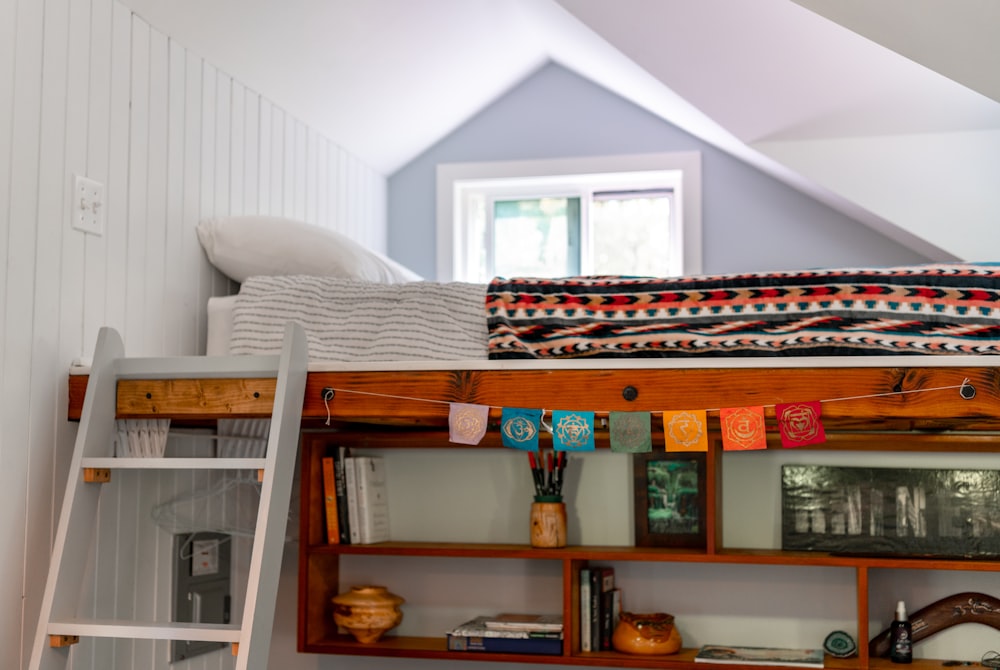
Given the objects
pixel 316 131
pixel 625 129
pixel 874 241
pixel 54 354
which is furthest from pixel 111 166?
pixel 874 241

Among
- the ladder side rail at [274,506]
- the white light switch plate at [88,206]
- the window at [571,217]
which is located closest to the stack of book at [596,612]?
the ladder side rail at [274,506]

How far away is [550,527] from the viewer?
2.65 m

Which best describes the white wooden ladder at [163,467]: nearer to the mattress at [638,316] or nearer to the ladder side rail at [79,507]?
the ladder side rail at [79,507]

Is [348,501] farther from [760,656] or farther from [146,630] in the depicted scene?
[760,656]

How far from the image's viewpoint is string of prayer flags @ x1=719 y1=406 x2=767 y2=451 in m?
1.97

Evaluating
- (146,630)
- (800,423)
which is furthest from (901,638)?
(146,630)

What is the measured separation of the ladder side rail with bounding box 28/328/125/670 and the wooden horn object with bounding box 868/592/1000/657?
1.82 metres

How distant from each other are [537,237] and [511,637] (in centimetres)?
183

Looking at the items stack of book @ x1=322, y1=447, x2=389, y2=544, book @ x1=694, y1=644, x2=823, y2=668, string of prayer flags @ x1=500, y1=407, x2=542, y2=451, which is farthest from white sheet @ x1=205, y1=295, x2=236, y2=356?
book @ x1=694, y1=644, x2=823, y2=668

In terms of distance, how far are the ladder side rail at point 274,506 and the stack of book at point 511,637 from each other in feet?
2.47

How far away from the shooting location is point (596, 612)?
2.62 m

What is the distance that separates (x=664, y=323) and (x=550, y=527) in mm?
750

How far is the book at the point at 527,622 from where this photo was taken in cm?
261

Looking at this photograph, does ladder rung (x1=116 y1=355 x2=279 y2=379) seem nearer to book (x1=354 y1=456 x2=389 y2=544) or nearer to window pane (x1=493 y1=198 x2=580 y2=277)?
book (x1=354 y1=456 x2=389 y2=544)
